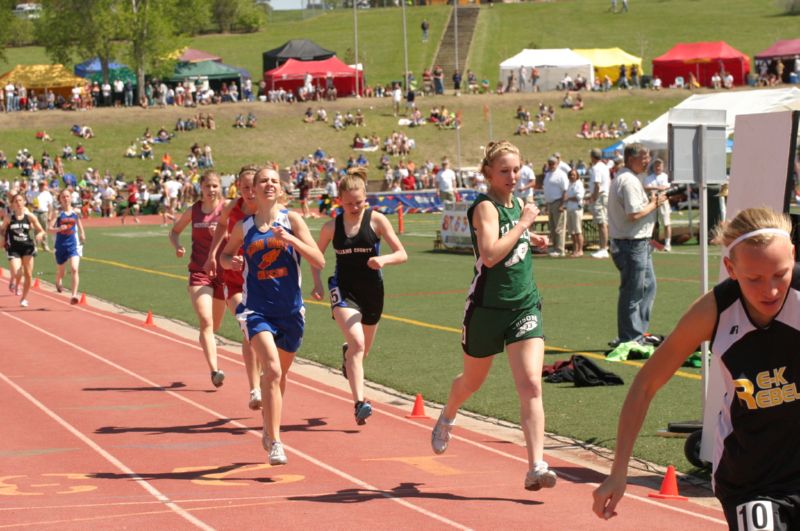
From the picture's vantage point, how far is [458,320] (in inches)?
684

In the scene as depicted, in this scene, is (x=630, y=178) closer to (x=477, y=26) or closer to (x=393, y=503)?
(x=393, y=503)

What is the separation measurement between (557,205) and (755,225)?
22952mm

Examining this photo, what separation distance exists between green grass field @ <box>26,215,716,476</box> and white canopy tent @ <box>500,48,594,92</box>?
44.9 metres

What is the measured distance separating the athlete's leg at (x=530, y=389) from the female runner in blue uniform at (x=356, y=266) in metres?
2.45

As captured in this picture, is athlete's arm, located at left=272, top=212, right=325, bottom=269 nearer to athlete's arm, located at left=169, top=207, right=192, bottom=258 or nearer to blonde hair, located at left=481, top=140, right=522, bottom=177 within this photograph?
blonde hair, located at left=481, top=140, right=522, bottom=177

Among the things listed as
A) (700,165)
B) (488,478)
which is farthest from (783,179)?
(488,478)

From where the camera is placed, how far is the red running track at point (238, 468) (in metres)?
7.45

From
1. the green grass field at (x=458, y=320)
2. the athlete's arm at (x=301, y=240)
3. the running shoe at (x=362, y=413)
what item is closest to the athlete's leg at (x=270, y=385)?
the athlete's arm at (x=301, y=240)

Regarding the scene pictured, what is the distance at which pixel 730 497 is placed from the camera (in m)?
4.26

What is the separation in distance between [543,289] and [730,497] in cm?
1649

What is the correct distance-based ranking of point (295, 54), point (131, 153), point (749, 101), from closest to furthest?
point (749, 101) < point (131, 153) < point (295, 54)

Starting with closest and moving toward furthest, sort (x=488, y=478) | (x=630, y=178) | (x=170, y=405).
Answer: (x=488, y=478) → (x=170, y=405) → (x=630, y=178)

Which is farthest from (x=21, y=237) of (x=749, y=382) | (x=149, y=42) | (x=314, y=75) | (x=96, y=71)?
(x=96, y=71)

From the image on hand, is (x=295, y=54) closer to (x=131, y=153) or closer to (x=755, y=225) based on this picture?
(x=131, y=153)
